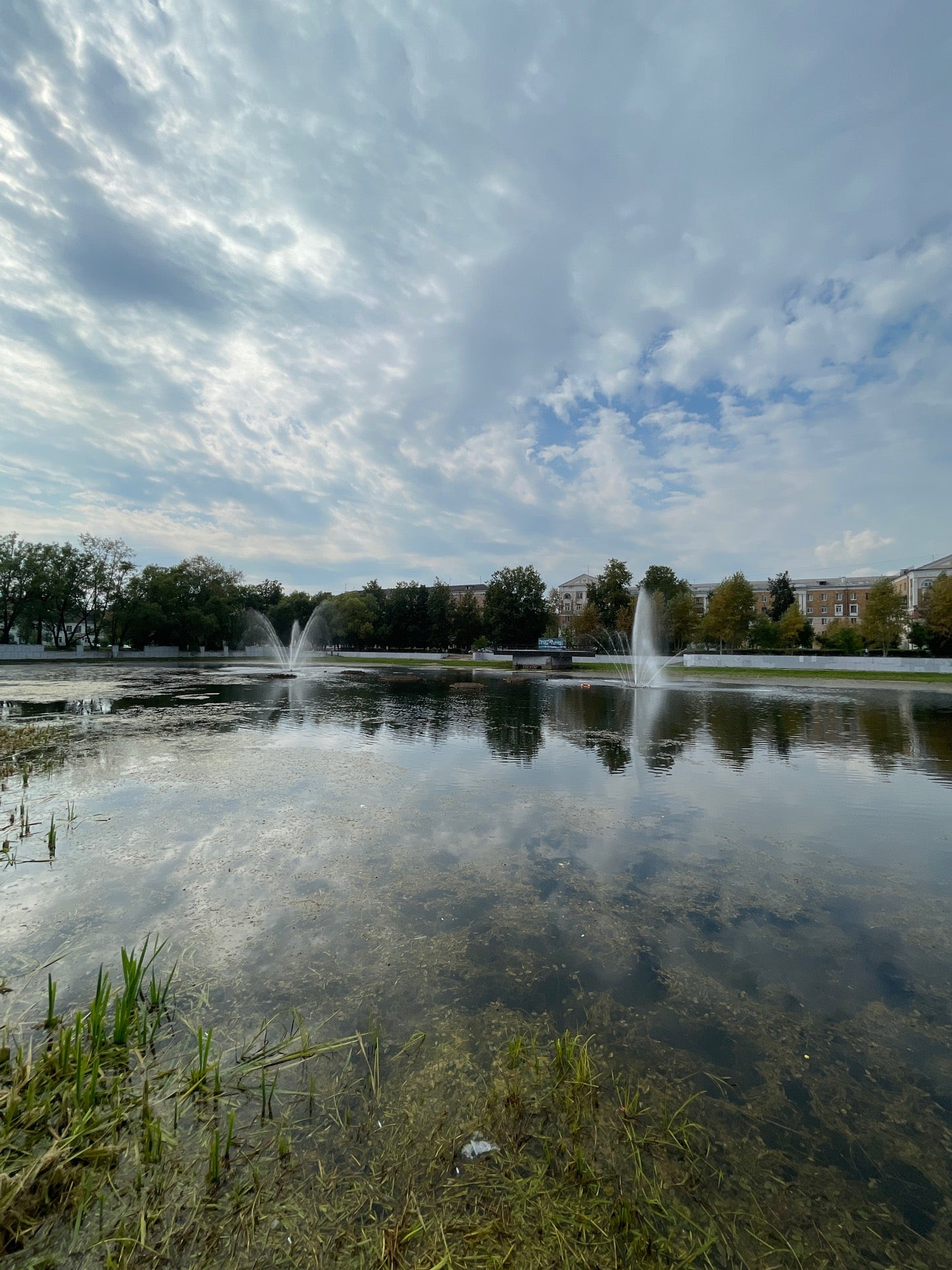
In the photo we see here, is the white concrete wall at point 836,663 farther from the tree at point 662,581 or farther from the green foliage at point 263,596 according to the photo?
the green foliage at point 263,596

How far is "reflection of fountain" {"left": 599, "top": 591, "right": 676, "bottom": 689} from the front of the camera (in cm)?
4091

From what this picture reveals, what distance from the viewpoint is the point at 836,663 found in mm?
43031

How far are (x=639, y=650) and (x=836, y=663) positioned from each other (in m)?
15.9

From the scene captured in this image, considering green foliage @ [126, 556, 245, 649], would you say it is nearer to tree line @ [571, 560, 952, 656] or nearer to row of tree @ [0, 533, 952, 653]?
row of tree @ [0, 533, 952, 653]

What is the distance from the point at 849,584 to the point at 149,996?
6166 inches

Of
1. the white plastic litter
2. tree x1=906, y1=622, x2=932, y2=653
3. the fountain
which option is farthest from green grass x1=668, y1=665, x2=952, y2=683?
the fountain

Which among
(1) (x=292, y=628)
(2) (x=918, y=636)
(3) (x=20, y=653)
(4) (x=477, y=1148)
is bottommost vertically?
(4) (x=477, y=1148)

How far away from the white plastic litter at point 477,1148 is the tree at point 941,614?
66.4 metres

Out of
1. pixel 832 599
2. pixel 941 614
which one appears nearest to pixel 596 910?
pixel 941 614

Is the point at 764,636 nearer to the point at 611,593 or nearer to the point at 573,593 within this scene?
the point at 611,593

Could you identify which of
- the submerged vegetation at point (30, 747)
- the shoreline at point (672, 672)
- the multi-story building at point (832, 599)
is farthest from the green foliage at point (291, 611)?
the multi-story building at point (832, 599)

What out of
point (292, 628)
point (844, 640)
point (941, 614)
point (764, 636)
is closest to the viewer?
point (941, 614)

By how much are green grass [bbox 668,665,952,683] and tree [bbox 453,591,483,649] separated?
132 ft

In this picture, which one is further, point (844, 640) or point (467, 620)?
point (467, 620)
